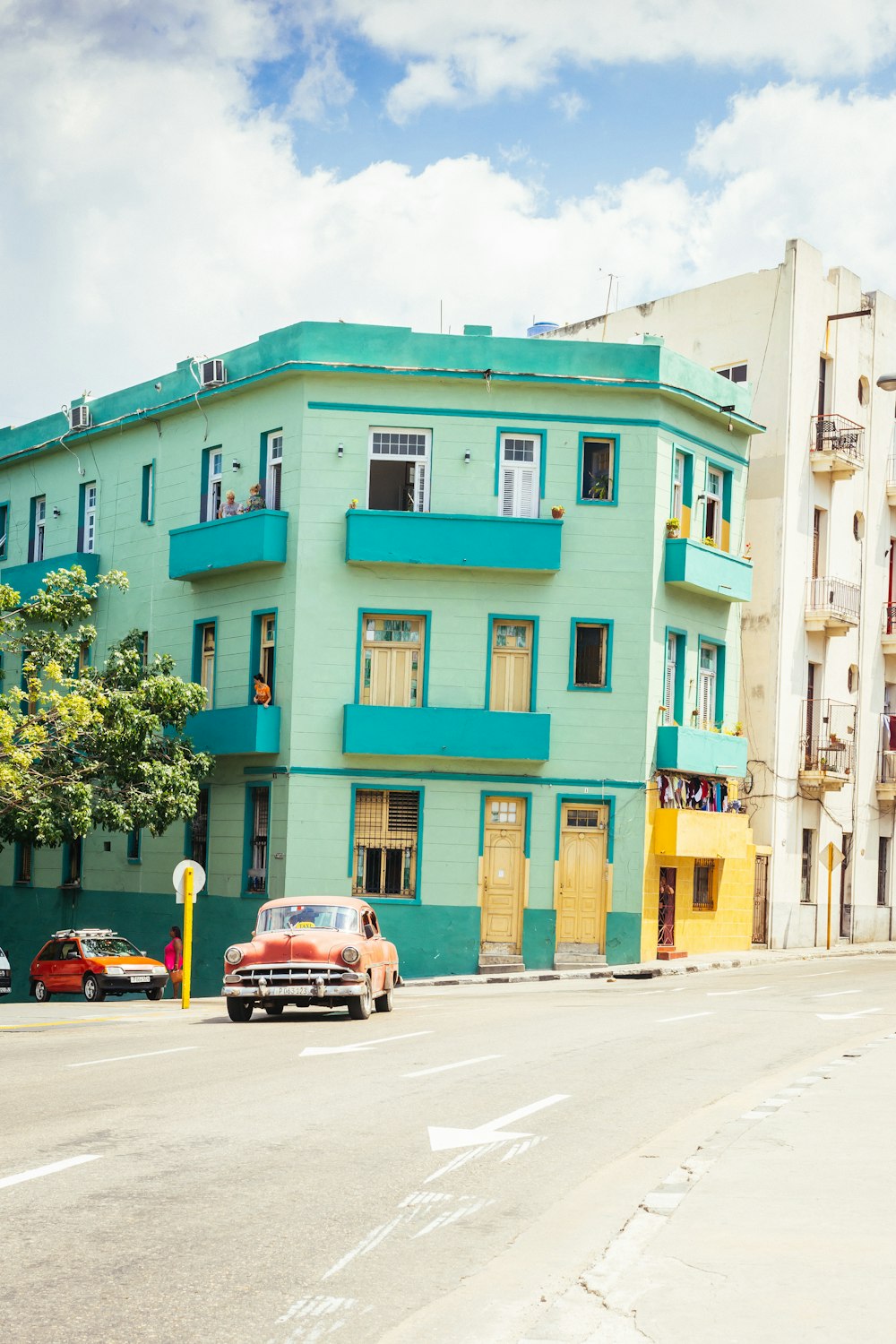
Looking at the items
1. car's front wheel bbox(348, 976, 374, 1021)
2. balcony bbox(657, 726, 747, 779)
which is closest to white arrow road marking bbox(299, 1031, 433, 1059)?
car's front wheel bbox(348, 976, 374, 1021)

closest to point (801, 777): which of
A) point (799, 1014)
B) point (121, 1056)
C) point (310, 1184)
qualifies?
point (799, 1014)

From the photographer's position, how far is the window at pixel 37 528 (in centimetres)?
4409

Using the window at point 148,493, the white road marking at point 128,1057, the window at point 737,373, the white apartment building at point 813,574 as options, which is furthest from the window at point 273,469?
the white road marking at point 128,1057

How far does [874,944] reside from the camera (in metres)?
45.2

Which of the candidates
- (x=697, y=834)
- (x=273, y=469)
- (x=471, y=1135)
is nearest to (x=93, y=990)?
(x=273, y=469)

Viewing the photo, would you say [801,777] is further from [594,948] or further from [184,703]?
[184,703]

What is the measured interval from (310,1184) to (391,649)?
25462 mm

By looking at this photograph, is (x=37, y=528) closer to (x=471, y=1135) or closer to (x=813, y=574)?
(x=813, y=574)

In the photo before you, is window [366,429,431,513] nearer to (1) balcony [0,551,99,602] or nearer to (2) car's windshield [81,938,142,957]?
(1) balcony [0,551,99,602]

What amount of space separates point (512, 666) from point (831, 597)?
41.1 feet

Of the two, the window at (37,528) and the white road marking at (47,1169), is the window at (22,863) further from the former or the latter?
the white road marking at (47,1169)

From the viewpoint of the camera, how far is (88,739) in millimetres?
31812

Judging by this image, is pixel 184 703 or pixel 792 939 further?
pixel 792 939

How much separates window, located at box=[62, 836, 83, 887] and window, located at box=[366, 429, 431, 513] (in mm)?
12167
